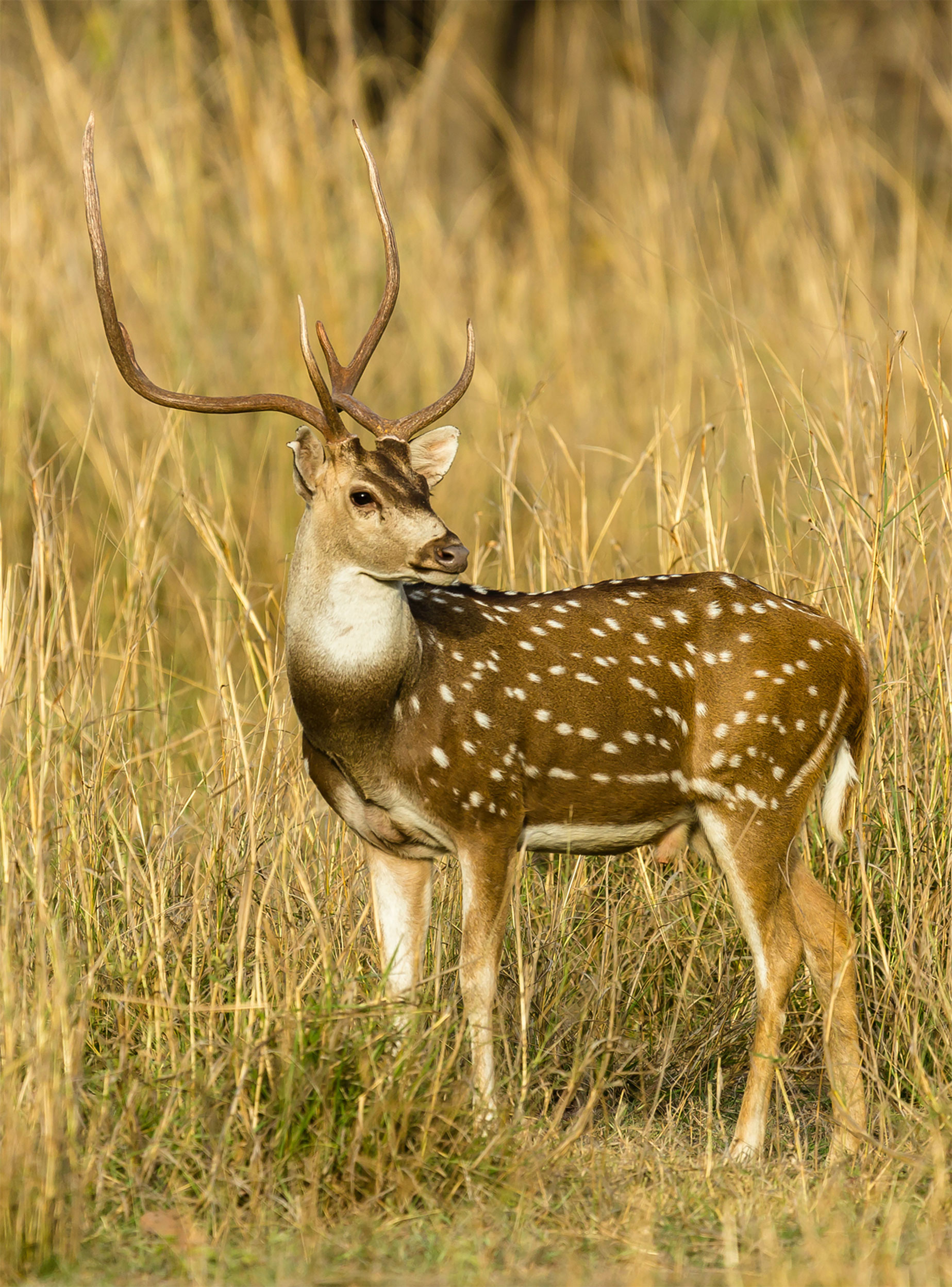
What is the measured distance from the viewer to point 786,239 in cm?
989

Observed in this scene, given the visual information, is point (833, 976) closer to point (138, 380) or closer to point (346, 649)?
point (346, 649)

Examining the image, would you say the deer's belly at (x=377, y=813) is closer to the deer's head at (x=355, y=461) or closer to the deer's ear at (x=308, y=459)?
the deer's head at (x=355, y=461)

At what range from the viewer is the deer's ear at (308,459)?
156 inches

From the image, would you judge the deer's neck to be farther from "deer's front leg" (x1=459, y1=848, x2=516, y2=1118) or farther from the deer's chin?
"deer's front leg" (x1=459, y1=848, x2=516, y2=1118)

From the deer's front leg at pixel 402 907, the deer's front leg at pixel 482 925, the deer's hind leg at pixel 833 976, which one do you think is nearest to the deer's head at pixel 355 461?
the deer's front leg at pixel 482 925

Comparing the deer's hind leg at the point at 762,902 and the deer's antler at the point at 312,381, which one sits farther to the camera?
the deer's hind leg at the point at 762,902

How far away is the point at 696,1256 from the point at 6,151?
7.41 metres

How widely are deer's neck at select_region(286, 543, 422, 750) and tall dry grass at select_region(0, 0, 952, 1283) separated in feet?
1.41

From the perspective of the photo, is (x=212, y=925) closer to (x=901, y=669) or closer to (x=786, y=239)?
(x=901, y=669)

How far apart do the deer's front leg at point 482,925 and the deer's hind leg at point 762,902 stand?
0.61 m

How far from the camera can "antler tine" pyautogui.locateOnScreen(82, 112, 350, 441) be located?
3998mm

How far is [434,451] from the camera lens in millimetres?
4301

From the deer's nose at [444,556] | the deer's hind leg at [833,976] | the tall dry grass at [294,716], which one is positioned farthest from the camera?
the deer's hind leg at [833,976]

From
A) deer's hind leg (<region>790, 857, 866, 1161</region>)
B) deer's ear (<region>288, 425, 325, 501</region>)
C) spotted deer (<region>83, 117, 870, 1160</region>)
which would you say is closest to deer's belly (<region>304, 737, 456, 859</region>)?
spotted deer (<region>83, 117, 870, 1160</region>)
